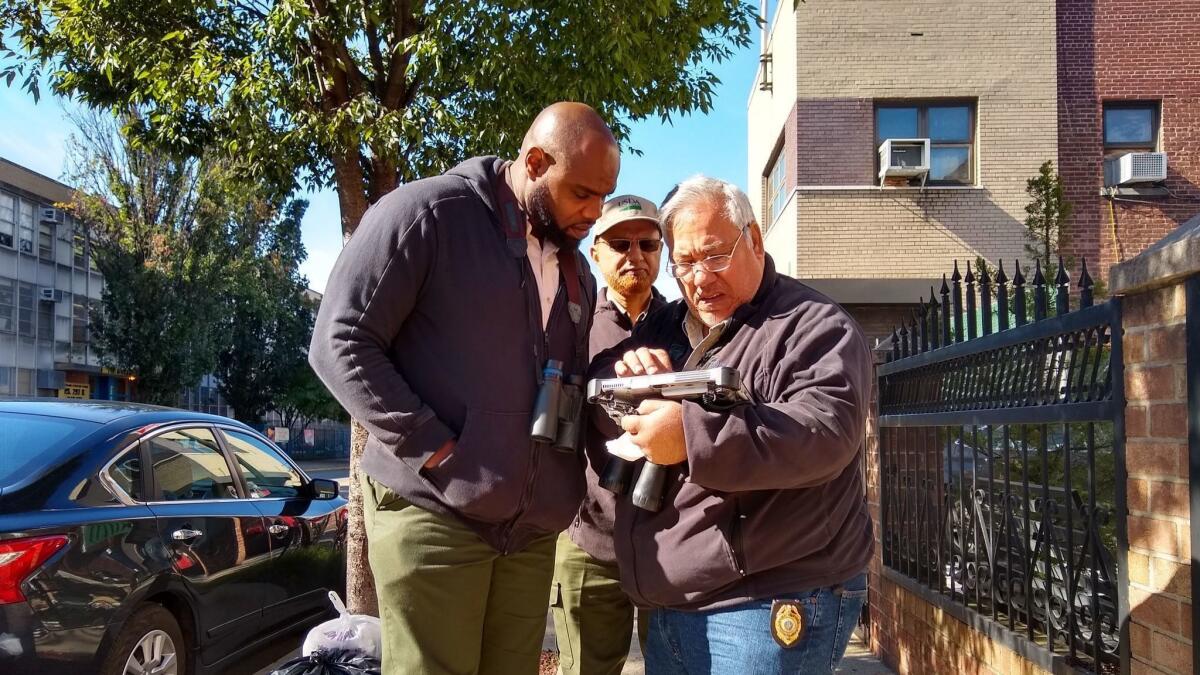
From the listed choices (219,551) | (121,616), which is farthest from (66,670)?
(219,551)

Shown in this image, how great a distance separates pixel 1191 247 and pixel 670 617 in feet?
5.00

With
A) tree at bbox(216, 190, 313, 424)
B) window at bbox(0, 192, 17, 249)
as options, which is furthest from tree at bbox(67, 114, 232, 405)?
window at bbox(0, 192, 17, 249)

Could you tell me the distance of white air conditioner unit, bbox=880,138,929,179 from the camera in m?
13.8

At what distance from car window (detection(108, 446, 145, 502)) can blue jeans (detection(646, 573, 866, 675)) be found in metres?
2.87

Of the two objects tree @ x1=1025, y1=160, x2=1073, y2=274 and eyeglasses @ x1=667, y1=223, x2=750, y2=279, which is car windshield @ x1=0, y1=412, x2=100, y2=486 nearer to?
eyeglasses @ x1=667, y1=223, x2=750, y2=279

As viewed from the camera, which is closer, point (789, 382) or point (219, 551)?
point (789, 382)

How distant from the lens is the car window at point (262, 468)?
16.6ft

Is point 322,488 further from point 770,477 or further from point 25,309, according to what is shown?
point 25,309

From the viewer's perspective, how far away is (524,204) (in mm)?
2346

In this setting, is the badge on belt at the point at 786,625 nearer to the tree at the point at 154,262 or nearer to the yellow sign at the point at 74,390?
the tree at the point at 154,262

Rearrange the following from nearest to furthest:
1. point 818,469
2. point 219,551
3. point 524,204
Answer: point 818,469
point 524,204
point 219,551

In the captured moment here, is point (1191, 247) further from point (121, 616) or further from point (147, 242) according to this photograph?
point (147, 242)

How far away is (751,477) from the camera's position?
1.78 m

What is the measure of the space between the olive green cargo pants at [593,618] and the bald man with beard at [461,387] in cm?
47
